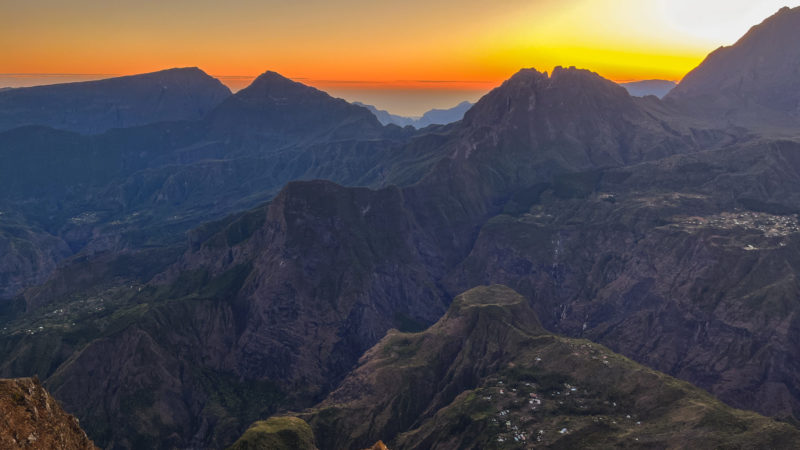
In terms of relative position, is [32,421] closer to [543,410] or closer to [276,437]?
[276,437]

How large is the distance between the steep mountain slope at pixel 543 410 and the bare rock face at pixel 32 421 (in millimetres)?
125863

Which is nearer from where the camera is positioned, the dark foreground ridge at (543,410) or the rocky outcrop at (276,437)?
the dark foreground ridge at (543,410)

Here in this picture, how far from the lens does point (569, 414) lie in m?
153

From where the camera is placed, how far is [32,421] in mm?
55500

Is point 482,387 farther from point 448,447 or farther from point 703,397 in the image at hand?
point 703,397

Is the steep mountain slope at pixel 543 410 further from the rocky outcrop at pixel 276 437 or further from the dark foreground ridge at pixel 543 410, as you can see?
the rocky outcrop at pixel 276 437

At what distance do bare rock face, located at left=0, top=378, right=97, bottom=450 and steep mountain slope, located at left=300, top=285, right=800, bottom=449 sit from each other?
126m

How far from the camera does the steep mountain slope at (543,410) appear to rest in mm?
129875

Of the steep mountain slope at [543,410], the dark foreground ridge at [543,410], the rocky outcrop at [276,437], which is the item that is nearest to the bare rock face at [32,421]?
the rocky outcrop at [276,437]

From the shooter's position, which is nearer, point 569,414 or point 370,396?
point 569,414

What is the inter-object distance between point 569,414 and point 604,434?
47.8 ft

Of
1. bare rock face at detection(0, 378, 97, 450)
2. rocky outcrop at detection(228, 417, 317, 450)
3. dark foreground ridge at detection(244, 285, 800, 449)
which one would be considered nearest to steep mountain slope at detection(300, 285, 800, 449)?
dark foreground ridge at detection(244, 285, 800, 449)

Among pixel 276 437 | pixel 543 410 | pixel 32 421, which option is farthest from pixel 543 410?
pixel 32 421

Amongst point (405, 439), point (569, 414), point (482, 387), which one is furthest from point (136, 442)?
point (569, 414)
